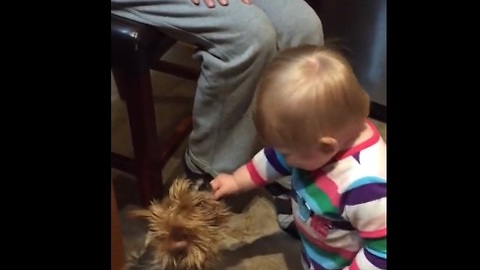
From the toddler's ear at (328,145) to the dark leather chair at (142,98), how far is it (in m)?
0.31

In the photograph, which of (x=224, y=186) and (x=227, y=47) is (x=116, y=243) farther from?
(x=227, y=47)

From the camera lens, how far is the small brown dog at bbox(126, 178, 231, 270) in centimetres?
106

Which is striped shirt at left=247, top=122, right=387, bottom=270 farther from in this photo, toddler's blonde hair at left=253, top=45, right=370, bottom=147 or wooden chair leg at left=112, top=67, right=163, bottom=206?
wooden chair leg at left=112, top=67, right=163, bottom=206

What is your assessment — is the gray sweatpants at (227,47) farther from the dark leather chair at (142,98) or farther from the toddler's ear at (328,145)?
the toddler's ear at (328,145)

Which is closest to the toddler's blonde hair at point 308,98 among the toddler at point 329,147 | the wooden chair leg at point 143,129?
the toddler at point 329,147

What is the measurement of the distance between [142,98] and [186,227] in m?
0.23

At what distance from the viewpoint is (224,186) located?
113 centimetres

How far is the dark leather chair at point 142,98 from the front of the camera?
3.53 ft

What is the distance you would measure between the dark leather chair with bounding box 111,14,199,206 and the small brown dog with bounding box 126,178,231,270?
148mm

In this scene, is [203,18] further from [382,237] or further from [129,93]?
[382,237]

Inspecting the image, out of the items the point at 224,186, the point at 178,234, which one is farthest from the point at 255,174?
the point at 178,234

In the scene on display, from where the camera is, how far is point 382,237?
3.15ft

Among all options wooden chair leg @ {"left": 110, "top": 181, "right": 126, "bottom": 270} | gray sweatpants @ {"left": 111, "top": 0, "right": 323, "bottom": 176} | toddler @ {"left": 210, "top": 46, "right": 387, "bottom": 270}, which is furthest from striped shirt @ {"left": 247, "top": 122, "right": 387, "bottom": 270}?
wooden chair leg @ {"left": 110, "top": 181, "right": 126, "bottom": 270}
